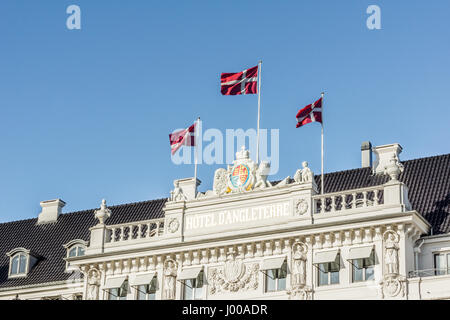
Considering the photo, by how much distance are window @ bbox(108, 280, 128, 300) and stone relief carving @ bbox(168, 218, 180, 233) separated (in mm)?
3900

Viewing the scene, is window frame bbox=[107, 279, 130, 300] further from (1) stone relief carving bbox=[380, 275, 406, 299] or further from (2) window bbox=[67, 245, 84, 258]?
(1) stone relief carving bbox=[380, 275, 406, 299]

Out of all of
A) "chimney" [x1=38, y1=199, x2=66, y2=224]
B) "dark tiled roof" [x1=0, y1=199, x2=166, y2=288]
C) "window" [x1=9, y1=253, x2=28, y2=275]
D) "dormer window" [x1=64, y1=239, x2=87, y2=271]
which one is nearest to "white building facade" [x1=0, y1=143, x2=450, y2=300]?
"dark tiled roof" [x1=0, y1=199, x2=166, y2=288]

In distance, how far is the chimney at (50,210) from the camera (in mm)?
74938

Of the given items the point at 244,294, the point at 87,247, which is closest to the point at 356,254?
the point at 244,294

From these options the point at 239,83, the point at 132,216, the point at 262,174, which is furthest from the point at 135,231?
the point at 239,83

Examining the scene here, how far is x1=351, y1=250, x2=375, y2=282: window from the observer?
55344 millimetres

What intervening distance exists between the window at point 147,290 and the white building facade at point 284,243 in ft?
0.18

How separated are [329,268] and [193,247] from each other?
772 cm

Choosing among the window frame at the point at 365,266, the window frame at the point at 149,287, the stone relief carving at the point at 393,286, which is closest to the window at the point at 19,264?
the window frame at the point at 149,287

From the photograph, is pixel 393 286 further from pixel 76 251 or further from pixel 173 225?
pixel 76 251

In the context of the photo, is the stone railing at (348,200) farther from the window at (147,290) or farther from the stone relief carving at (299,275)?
the window at (147,290)

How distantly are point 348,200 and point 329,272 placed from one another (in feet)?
16.3

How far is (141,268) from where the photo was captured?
201 feet

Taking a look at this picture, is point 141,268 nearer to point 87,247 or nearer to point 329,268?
point 87,247
